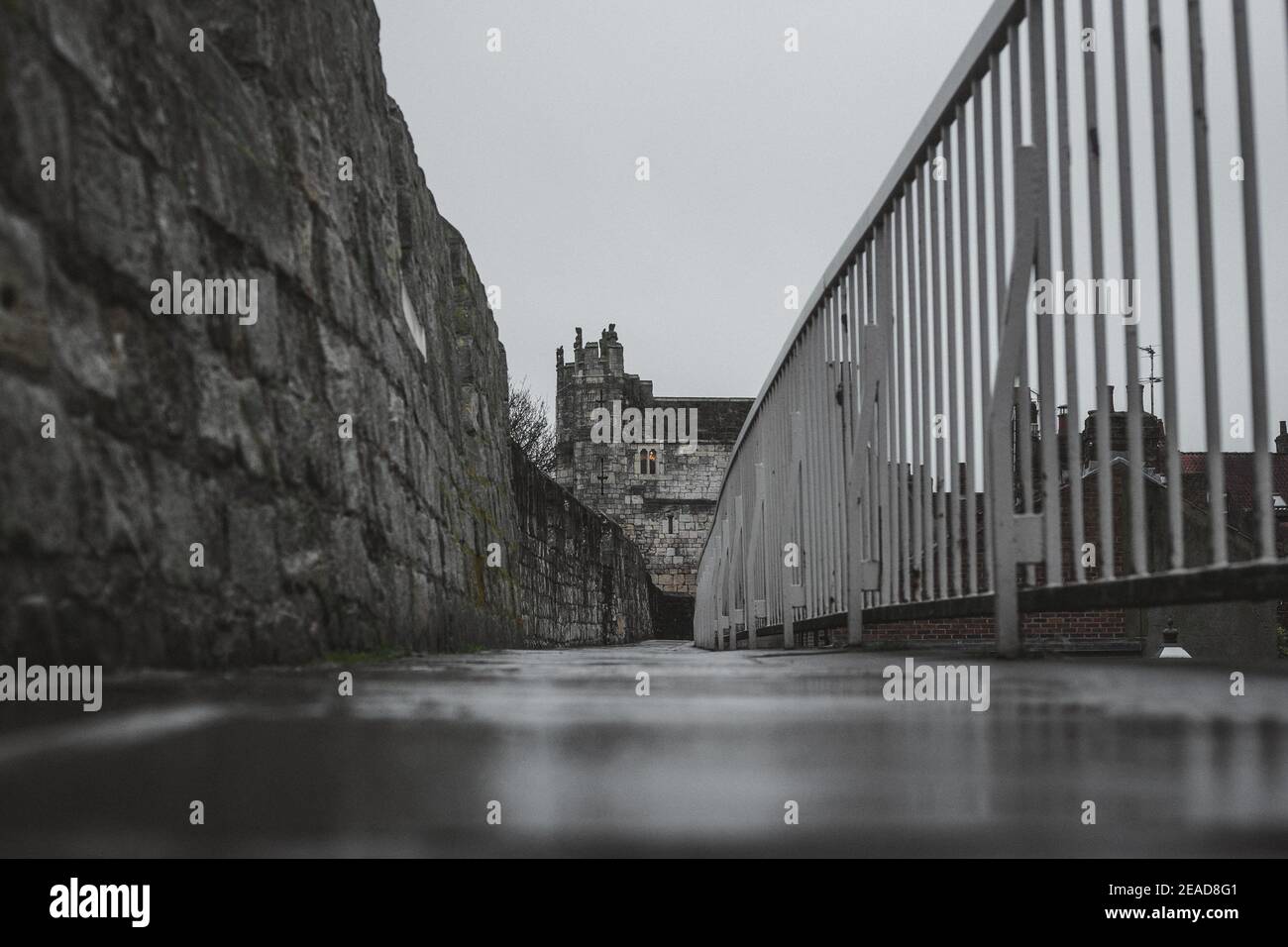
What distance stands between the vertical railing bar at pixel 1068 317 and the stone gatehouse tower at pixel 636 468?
43816mm

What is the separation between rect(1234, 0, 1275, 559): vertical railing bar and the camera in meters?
1.88

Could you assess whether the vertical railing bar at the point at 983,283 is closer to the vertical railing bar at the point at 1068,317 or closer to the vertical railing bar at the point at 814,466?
the vertical railing bar at the point at 1068,317

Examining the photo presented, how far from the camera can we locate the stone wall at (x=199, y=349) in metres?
1.97

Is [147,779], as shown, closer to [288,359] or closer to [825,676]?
[825,676]

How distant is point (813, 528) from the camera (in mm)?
5797

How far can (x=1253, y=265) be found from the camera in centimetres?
193

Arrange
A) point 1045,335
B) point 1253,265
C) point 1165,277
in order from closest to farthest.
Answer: point 1253,265 → point 1165,277 → point 1045,335

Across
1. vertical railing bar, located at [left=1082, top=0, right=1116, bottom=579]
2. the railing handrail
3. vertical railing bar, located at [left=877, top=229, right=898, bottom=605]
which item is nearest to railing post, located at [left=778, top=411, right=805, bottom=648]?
the railing handrail

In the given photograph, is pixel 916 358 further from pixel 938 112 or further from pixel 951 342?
pixel 938 112

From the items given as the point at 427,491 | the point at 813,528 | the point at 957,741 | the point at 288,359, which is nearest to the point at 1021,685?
the point at 957,741

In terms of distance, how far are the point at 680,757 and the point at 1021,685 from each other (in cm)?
115

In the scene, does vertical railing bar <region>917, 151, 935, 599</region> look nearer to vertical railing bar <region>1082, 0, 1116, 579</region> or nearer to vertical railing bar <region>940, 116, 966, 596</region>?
vertical railing bar <region>940, 116, 966, 596</region>

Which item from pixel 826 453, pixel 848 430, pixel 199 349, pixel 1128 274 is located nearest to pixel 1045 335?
pixel 1128 274

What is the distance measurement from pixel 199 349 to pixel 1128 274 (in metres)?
1.89
